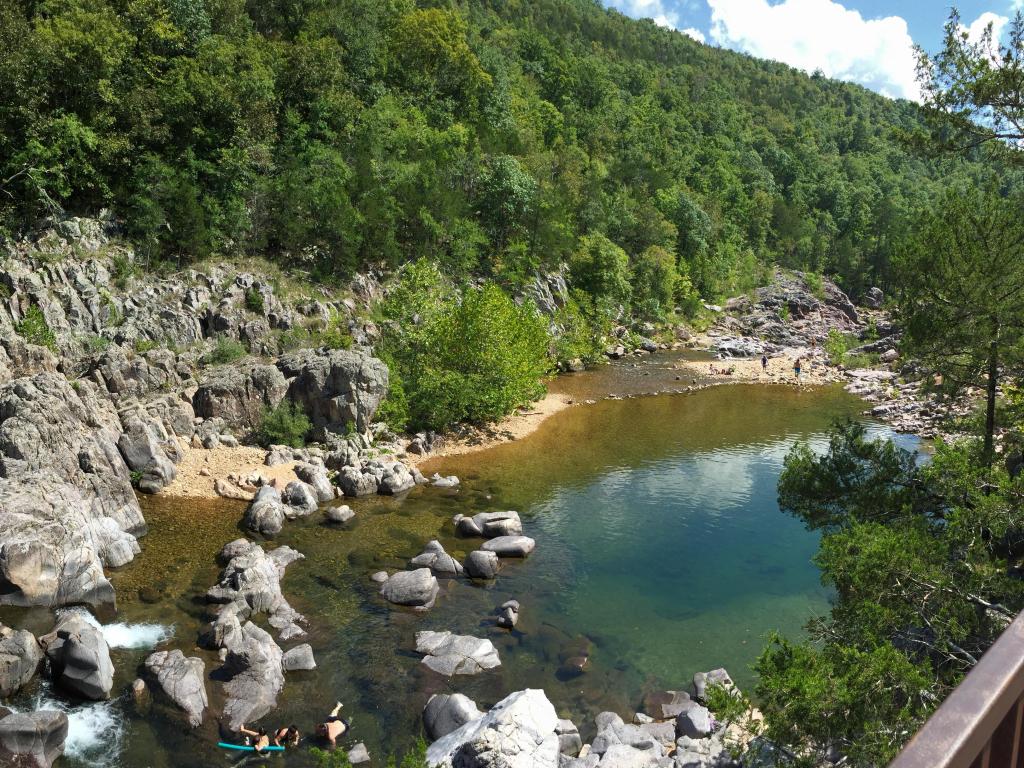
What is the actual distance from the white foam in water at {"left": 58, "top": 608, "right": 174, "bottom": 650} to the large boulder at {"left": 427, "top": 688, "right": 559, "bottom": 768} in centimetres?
789

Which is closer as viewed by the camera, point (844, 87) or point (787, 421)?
point (787, 421)

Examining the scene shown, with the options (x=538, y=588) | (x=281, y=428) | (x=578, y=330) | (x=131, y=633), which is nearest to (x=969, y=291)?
(x=538, y=588)

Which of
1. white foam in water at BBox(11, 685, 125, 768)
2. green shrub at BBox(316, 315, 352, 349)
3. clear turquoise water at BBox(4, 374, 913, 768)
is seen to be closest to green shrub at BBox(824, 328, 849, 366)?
clear turquoise water at BBox(4, 374, 913, 768)

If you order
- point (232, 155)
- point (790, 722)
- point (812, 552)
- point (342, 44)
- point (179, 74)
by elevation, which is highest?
point (342, 44)

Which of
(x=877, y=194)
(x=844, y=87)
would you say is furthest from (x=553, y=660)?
(x=844, y=87)

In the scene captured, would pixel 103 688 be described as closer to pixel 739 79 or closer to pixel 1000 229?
pixel 1000 229

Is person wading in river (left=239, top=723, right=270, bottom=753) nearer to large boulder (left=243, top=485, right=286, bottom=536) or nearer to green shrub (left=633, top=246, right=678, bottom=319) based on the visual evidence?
large boulder (left=243, top=485, right=286, bottom=536)

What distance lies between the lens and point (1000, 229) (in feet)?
52.5

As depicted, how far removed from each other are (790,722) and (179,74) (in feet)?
150

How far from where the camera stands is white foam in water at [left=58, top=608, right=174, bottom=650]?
55.5 ft

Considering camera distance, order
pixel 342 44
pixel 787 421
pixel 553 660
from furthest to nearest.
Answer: pixel 342 44, pixel 787 421, pixel 553 660

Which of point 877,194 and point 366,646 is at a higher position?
point 877,194

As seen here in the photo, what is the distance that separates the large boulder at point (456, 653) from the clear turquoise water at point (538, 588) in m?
0.29

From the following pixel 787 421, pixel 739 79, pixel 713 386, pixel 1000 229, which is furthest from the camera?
pixel 739 79
